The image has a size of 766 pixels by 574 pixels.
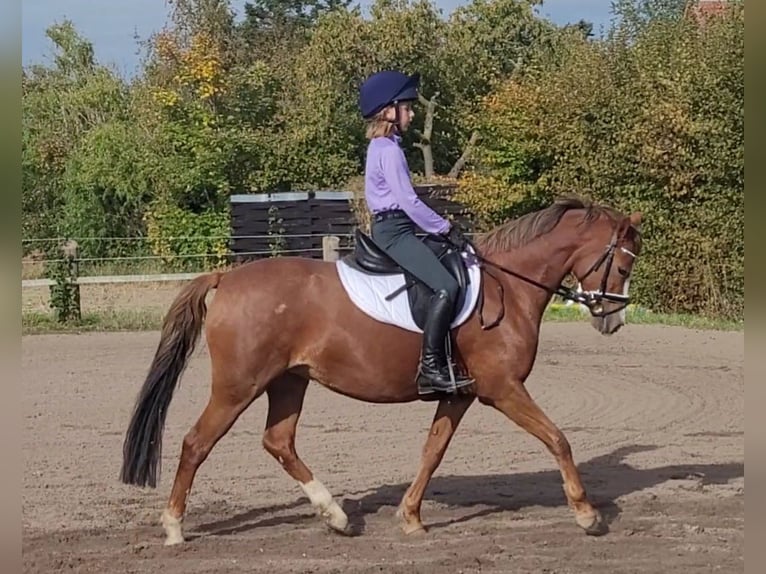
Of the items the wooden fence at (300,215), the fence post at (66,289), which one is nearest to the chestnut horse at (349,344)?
the fence post at (66,289)

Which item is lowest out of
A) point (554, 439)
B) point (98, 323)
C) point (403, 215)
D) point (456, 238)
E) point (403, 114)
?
point (98, 323)

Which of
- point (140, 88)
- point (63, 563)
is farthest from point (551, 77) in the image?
point (63, 563)

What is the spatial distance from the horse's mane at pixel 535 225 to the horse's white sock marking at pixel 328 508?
1.82 metres

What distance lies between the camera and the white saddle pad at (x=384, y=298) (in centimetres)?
629

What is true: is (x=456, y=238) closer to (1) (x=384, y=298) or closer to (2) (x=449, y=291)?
(2) (x=449, y=291)

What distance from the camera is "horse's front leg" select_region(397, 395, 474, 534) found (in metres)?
6.51

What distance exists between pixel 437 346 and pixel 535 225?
1.13 metres

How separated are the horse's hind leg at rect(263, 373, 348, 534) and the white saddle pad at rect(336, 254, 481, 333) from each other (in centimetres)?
74

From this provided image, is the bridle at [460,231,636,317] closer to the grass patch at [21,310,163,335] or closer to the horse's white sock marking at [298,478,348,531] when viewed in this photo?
the horse's white sock marking at [298,478,348,531]

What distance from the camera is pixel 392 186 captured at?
20.2ft

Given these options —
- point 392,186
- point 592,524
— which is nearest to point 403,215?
point 392,186

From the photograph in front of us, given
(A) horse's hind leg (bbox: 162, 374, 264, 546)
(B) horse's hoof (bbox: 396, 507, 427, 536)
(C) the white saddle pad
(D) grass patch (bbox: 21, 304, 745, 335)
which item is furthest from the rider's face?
(D) grass patch (bbox: 21, 304, 745, 335)

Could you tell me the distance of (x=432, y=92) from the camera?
99.3ft

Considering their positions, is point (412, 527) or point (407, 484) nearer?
point (412, 527)
